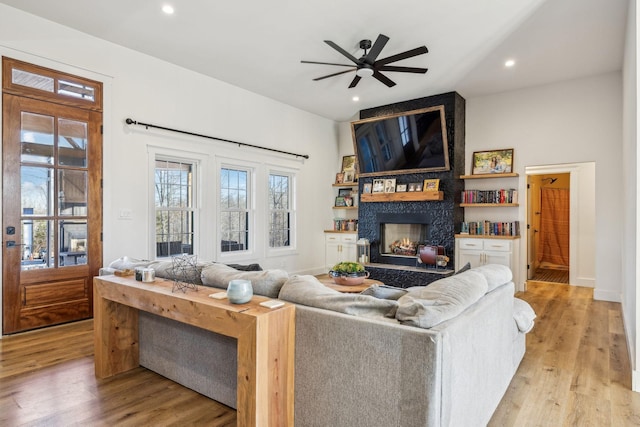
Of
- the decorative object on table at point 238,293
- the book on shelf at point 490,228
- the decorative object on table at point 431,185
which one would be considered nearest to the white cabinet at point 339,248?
the decorative object on table at point 431,185

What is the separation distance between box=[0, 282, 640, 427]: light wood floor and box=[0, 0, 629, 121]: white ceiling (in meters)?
3.16

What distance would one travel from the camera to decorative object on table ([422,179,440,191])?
6055 millimetres

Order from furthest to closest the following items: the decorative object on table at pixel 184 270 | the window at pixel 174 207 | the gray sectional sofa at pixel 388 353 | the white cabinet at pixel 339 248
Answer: the white cabinet at pixel 339 248, the window at pixel 174 207, the decorative object on table at pixel 184 270, the gray sectional sofa at pixel 388 353

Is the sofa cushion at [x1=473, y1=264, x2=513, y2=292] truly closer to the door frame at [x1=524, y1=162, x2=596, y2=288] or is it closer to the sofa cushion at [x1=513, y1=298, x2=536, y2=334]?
the sofa cushion at [x1=513, y1=298, x2=536, y2=334]

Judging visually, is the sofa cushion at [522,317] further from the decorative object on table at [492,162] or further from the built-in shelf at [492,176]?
the decorative object on table at [492,162]

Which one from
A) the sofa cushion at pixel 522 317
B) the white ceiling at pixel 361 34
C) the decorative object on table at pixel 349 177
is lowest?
the sofa cushion at pixel 522 317

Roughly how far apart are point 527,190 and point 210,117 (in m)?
5.13

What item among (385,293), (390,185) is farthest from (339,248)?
(385,293)

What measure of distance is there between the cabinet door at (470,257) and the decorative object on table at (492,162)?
A: 1.33 m

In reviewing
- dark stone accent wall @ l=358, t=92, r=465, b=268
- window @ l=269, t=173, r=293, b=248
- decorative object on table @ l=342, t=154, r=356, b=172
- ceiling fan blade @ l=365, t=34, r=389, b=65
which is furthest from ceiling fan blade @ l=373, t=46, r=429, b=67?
decorative object on table @ l=342, t=154, r=356, b=172

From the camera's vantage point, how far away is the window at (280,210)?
6.53 metres

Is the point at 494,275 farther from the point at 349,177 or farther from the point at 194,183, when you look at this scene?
the point at 349,177

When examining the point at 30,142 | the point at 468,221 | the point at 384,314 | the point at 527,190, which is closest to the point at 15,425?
the point at 384,314

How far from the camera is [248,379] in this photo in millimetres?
1603
